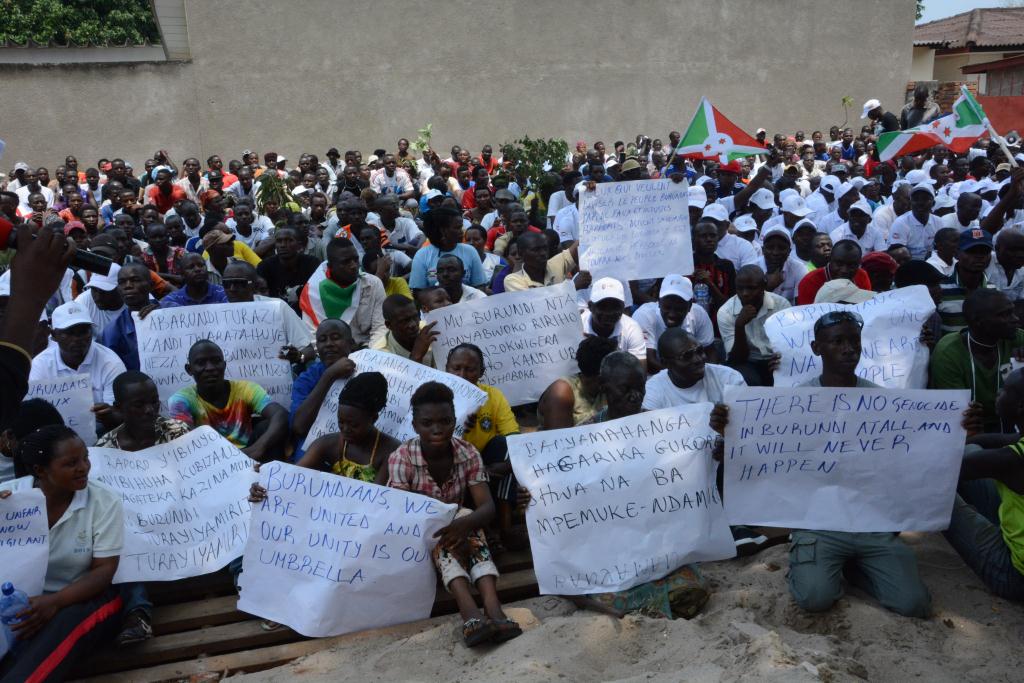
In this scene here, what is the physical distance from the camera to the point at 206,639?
15.8 feet

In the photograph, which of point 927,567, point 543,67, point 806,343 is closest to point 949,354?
point 806,343

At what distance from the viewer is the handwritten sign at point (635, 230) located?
8062mm

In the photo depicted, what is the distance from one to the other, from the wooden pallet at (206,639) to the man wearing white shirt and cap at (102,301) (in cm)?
266

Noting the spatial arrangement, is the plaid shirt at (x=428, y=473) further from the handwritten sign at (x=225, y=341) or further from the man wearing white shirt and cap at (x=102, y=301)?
the man wearing white shirt and cap at (x=102, y=301)

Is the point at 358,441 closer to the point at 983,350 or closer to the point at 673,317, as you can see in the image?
the point at 673,317

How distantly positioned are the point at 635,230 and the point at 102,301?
4191mm

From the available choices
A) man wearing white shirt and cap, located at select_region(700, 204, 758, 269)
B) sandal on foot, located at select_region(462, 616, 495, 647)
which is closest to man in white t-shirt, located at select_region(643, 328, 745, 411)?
sandal on foot, located at select_region(462, 616, 495, 647)

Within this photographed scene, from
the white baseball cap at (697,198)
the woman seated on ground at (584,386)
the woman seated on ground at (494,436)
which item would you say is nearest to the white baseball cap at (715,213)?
the white baseball cap at (697,198)

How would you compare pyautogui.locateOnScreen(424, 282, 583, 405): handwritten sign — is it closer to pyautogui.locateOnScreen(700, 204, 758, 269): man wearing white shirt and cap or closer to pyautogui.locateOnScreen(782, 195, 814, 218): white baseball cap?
pyautogui.locateOnScreen(700, 204, 758, 269): man wearing white shirt and cap

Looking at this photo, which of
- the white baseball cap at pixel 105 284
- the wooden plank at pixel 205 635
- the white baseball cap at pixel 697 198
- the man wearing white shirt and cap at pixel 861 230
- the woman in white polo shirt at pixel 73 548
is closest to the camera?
the woman in white polo shirt at pixel 73 548

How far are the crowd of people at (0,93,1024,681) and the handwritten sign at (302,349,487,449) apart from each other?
99 mm

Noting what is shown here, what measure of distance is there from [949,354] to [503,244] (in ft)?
18.5

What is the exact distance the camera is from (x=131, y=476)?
5.35m

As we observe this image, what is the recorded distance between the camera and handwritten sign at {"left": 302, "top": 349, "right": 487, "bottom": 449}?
5.63m
